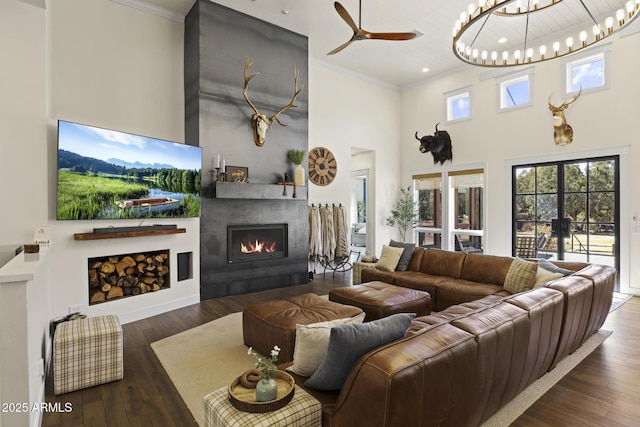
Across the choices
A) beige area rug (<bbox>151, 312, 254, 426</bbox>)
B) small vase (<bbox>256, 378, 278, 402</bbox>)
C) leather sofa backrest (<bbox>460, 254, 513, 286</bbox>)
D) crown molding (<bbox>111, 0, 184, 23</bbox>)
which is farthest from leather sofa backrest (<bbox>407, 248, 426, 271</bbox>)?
crown molding (<bbox>111, 0, 184, 23</bbox>)

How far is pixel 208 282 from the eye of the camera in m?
5.10

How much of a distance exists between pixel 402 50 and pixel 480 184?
3.21 meters

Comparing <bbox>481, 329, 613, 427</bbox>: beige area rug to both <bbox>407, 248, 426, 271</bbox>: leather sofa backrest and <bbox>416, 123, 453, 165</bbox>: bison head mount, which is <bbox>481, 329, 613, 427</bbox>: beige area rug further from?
<bbox>416, 123, 453, 165</bbox>: bison head mount

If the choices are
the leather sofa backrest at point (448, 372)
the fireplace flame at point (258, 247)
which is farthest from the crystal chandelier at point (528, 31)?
the fireplace flame at point (258, 247)

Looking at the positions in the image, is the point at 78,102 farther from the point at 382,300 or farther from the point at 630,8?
the point at 630,8

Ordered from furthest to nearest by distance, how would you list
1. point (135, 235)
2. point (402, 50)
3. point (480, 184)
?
point (480, 184) < point (402, 50) < point (135, 235)

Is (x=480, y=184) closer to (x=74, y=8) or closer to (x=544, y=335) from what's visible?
(x=544, y=335)

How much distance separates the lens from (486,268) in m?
4.50

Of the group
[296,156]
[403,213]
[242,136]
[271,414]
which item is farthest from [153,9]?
[403,213]

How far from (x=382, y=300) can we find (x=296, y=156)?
3154mm

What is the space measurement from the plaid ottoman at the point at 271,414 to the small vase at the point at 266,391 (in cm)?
6

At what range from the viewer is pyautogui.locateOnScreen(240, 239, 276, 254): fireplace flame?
5.52 metres

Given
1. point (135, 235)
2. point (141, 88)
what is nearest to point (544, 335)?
point (135, 235)

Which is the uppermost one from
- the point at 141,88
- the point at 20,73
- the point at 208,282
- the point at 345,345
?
the point at 141,88
